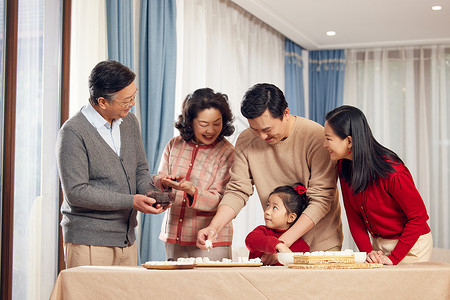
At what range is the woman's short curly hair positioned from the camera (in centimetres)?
267

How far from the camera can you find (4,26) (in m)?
2.97

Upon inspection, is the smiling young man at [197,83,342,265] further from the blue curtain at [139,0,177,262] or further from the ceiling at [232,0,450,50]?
the ceiling at [232,0,450,50]

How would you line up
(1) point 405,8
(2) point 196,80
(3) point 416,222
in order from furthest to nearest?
(1) point 405,8, (2) point 196,80, (3) point 416,222

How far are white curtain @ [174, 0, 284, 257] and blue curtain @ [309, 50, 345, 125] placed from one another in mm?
685

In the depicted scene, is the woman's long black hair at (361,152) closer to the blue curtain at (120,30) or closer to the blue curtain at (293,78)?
the blue curtain at (120,30)

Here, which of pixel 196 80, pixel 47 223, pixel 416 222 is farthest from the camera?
pixel 196 80

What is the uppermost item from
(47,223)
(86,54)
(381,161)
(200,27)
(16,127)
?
(200,27)

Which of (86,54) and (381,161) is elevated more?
(86,54)

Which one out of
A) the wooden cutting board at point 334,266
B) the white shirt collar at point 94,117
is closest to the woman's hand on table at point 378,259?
the wooden cutting board at point 334,266

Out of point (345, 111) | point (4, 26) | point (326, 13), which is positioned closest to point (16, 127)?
point (4, 26)

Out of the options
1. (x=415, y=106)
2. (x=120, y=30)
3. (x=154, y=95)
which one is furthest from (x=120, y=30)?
(x=415, y=106)

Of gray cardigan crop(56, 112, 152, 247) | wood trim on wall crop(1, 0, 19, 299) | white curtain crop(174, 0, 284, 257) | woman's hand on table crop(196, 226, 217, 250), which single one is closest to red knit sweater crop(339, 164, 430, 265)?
woman's hand on table crop(196, 226, 217, 250)

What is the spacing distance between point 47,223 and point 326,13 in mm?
3380

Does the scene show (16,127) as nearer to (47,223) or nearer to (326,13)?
(47,223)
